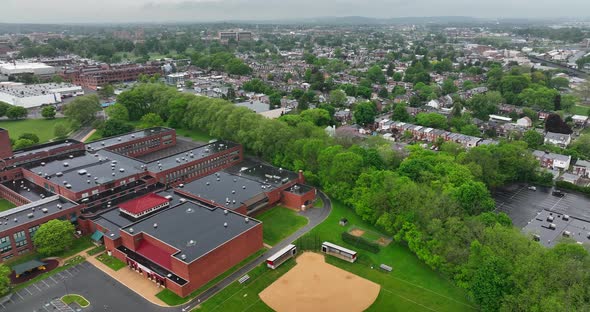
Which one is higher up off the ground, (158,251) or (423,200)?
(423,200)

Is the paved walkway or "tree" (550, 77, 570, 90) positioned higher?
"tree" (550, 77, 570, 90)

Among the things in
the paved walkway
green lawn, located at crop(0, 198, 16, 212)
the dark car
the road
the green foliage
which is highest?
the green foliage

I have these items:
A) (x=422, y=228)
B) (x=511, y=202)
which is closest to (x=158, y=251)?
(x=422, y=228)

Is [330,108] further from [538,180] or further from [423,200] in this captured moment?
[423,200]

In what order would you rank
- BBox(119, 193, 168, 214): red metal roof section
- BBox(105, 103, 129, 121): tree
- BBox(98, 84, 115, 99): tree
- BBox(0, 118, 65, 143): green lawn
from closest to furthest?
1. BBox(119, 193, 168, 214): red metal roof section
2. BBox(0, 118, 65, 143): green lawn
3. BBox(105, 103, 129, 121): tree
4. BBox(98, 84, 115, 99): tree

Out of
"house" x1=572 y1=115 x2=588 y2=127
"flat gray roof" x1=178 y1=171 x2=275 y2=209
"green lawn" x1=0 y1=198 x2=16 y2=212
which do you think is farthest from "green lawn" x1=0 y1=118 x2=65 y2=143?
"house" x1=572 y1=115 x2=588 y2=127

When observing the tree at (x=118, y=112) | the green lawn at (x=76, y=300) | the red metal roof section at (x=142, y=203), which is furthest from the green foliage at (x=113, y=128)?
the green lawn at (x=76, y=300)

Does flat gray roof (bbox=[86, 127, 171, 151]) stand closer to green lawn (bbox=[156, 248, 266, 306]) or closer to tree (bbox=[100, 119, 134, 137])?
tree (bbox=[100, 119, 134, 137])
